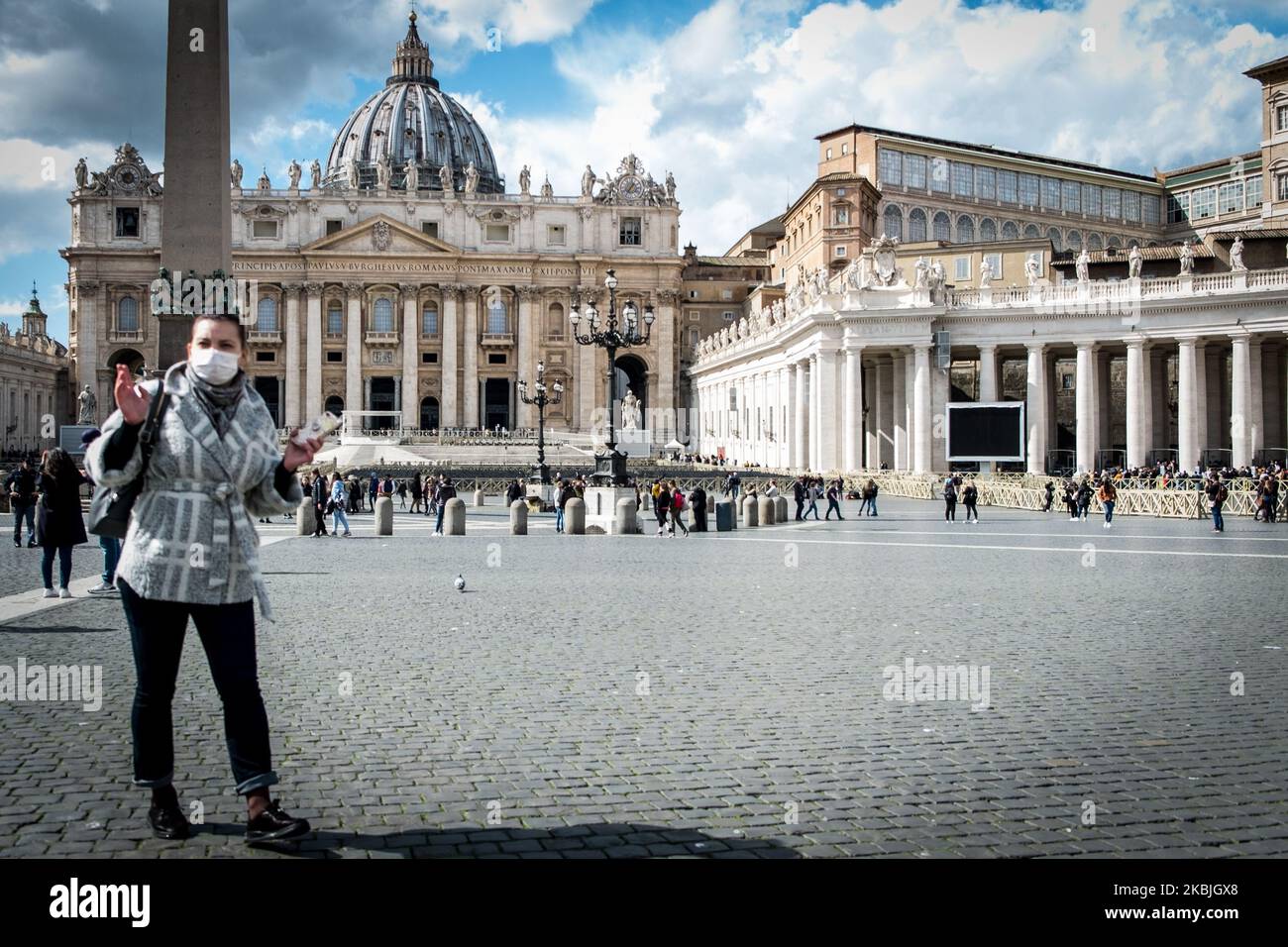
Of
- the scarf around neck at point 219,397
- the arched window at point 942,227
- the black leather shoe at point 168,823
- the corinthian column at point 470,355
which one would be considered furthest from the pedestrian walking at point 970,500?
the corinthian column at point 470,355

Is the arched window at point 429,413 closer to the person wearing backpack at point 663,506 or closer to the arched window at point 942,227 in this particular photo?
the arched window at point 942,227

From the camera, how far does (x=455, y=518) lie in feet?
76.7

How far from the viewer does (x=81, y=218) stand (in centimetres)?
8169

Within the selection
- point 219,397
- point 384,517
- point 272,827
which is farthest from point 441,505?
point 272,827

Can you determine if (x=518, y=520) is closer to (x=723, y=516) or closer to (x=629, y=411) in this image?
(x=723, y=516)

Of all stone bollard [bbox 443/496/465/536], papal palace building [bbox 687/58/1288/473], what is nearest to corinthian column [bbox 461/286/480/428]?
papal palace building [bbox 687/58/1288/473]

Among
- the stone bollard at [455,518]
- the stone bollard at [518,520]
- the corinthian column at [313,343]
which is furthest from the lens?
the corinthian column at [313,343]

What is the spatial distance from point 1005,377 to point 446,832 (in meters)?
62.8

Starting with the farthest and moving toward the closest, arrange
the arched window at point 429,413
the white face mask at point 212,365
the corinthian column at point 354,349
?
the arched window at point 429,413
the corinthian column at point 354,349
the white face mask at point 212,365

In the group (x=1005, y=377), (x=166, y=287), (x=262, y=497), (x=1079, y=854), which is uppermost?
(x=1005, y=377)

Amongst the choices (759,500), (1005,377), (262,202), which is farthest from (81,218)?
(759,500)

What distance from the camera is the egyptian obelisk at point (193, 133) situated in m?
9.86

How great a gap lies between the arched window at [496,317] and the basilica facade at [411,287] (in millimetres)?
74
